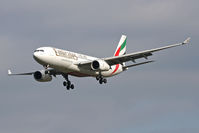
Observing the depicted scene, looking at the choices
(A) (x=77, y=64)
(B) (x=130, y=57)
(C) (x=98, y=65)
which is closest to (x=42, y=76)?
(A) (x=77, y=64)

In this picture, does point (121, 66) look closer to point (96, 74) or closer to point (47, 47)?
point (96, 74)

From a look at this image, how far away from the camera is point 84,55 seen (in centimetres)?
9069

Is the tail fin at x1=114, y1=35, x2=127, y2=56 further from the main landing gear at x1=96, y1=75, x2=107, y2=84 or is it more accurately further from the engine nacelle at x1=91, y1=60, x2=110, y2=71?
the engine nacelle at x1=91, y1=60, x2=110, y2=71

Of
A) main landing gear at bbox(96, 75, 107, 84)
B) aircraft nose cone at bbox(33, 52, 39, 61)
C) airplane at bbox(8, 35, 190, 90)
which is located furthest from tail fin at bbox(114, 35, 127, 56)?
aircraft nose cone at bbox(33, 52, 39, 61)

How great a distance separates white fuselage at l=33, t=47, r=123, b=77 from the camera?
3351 inches

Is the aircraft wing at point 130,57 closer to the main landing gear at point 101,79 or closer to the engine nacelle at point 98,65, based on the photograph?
the engine nacelle at point 98,65

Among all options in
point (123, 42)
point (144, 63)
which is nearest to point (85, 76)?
point (144, 63)

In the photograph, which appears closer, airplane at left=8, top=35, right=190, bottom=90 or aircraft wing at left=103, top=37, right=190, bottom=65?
airplane at left=8, top=35, right=190, bottom=90

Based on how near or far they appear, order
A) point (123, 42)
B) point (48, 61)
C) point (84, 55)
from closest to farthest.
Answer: point (48, 61), point (84, 55), point (123, 42)

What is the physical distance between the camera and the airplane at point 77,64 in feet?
280

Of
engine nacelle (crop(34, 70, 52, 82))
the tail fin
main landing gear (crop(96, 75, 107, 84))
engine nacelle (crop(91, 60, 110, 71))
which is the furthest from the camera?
the tail fin

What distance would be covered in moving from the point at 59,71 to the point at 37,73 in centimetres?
423

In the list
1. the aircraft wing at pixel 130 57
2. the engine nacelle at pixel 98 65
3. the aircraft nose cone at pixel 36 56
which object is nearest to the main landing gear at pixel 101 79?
the aircraft wing at pixel 130 57

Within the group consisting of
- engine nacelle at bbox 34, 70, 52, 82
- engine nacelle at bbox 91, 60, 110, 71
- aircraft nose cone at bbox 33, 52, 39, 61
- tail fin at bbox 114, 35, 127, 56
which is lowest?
engine nacelle at bbox 91, 60, 110, 71
